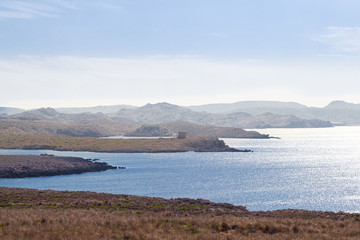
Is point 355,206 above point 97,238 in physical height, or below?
below

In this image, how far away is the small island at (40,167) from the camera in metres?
125

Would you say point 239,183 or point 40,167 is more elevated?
point 40,167

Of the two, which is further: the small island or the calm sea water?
the small island

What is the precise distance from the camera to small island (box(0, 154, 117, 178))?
125m

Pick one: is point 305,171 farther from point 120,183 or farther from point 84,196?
point 84,196

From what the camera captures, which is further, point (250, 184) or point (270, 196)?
point (250, 184)

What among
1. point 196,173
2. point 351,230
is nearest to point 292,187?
point 196,173

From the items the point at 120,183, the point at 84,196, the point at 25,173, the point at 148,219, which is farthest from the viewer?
the point at 25,173

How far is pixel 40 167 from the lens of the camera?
439ft

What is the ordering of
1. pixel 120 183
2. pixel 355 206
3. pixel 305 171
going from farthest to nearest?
pixel 305 171 → pixel 120 183 → pixel 355 206

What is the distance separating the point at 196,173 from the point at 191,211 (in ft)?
257

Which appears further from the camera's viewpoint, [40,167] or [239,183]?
[40,167]

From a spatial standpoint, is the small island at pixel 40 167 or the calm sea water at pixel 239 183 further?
the small island at pixel 40 167

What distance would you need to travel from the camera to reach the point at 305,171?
13588 centimetres
